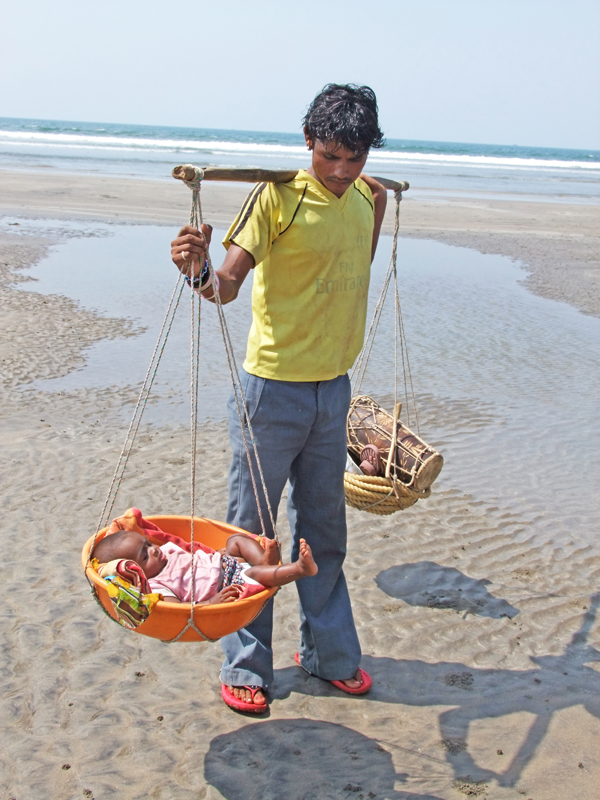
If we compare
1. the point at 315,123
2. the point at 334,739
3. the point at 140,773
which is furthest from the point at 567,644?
the point at 315,123

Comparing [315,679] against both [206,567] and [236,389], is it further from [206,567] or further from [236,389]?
[236,389]

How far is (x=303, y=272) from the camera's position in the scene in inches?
103

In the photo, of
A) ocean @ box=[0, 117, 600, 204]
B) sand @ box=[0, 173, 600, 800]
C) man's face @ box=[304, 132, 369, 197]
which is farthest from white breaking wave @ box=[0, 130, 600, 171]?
man's face @ box=[304, 132, 369, 197]

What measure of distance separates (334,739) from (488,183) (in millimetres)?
33026

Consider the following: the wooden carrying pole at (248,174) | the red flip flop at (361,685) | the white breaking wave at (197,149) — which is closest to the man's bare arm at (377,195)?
the wooden carrying pole at (248,174)

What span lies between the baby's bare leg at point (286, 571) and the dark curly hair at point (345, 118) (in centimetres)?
129

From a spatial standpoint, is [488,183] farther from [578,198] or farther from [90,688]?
[90,688]

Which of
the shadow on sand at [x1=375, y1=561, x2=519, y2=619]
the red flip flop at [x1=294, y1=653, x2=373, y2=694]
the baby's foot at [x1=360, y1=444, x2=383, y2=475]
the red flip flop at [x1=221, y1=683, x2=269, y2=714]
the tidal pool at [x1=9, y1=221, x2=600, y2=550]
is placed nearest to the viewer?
the red flip flop at [x1=221, y1=683, x2=269, y2=714]

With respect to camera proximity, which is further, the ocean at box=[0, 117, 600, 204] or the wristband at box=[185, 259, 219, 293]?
the ocean at box=[0, 117, 600, 204]

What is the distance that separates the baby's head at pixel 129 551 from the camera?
9.06 ft

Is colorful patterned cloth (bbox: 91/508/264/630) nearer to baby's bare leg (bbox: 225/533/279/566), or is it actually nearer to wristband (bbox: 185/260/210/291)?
baby's bare leg (bbox: 225/533/279/566)

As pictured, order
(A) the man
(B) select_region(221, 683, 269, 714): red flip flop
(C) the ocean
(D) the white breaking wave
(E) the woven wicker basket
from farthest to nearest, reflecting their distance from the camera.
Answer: (D) the white breaking wave, (C) the ocean, (E) the woven wicker basket, (B) select_region(221, 683, 269, 714): red flip flop, (A) the man

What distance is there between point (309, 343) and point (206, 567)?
0.87m

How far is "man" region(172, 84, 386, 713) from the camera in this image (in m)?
2.55
